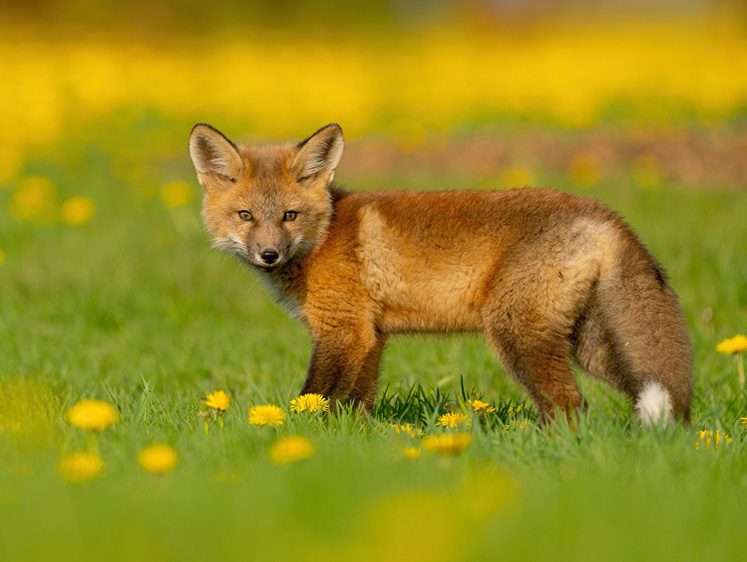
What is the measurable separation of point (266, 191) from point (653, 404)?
2.20 meters

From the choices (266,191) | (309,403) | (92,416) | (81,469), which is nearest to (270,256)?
(266,191)

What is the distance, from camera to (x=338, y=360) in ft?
13.8

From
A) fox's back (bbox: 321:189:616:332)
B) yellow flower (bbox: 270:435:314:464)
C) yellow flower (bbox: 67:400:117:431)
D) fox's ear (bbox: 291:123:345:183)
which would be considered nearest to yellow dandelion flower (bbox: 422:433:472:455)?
yellow flower (bbox: 270:435:314:464)

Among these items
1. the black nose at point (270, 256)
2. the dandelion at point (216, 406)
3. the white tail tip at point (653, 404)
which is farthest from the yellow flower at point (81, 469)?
the white tail tip at point (653, 404)

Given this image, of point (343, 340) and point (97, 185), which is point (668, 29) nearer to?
point (97, 185)

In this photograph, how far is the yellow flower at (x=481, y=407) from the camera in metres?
3.94

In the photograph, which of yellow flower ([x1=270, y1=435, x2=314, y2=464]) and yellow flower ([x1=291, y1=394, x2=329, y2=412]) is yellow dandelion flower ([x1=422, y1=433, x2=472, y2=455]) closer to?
yellow flower ([x1=270, y1=435, x2=314, y2=464])

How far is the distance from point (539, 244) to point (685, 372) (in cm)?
81

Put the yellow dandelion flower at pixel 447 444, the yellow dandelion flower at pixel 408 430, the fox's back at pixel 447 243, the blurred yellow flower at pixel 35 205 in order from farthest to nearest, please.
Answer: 1. the blurred yellow flower at pixel 35 205
2. the fox's back at pixel 447 243
3. the yellow dandelion flower at pixel 408 430
4. the yellow dandelion flower at pixel 447 444

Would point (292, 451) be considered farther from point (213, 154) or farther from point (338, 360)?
point (213, 154)

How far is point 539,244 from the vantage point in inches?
151

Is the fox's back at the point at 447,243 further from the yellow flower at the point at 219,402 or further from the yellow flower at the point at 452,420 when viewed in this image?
the yellow flower at the point at 219,402

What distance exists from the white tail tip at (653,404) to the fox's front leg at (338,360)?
52.0 inches

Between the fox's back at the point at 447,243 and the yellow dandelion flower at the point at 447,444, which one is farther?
the fox's back at the point at 447,243
